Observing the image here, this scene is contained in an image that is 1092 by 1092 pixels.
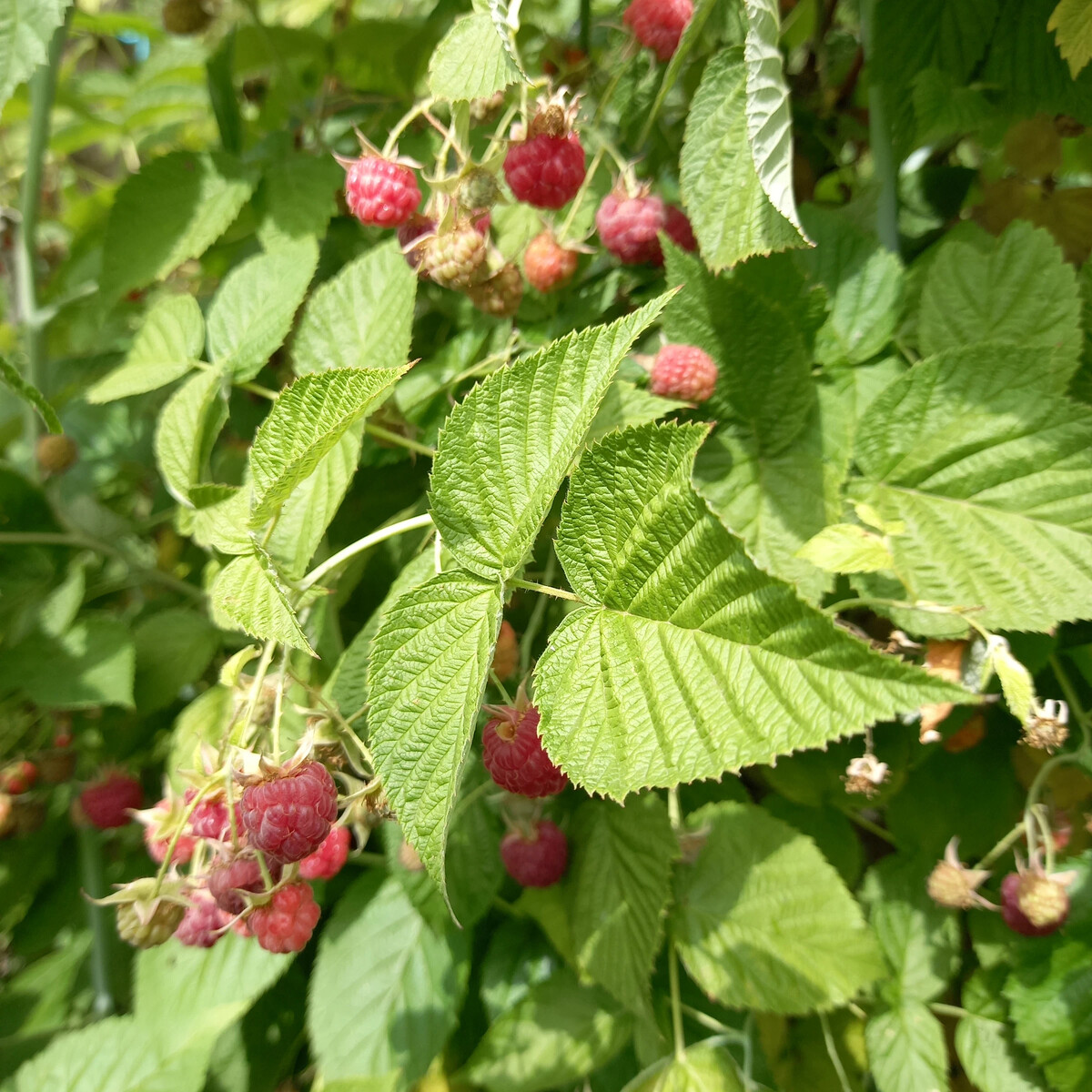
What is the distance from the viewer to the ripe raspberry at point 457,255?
2.30ft

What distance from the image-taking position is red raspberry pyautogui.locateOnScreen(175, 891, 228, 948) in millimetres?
675

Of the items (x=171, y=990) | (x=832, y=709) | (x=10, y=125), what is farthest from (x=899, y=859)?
(x=10, y=125)

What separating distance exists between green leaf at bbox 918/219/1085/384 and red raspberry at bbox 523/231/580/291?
0.34m

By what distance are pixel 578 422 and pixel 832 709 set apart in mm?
222

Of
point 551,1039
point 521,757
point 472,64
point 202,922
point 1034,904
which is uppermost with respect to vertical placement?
point 472,64

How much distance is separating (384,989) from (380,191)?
84 cm

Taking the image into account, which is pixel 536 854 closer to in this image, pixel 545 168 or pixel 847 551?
pixel 847 551

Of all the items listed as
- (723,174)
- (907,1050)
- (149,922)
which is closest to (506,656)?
(149,922)

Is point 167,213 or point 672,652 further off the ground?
point 167,213

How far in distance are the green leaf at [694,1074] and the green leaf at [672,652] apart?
0.54 metres

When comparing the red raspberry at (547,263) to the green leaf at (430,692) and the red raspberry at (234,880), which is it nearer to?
the green leaf at (430,692)

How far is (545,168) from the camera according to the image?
2.30 feet

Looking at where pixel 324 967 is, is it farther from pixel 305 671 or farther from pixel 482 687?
pixel 482 687

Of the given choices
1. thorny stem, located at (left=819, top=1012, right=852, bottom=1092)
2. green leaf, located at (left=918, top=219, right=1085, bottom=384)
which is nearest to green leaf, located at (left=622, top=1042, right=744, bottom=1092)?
thorny stem, located at (left=819, top=1012, right=852, bottom=1092)
